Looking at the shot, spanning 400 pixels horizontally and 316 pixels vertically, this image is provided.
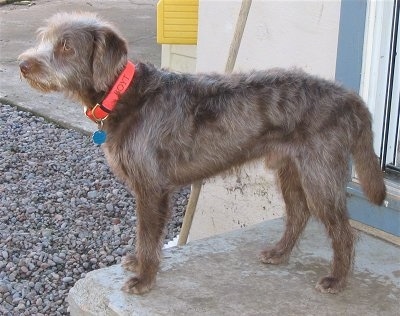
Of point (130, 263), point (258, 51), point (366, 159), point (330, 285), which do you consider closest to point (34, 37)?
point (258, 51)

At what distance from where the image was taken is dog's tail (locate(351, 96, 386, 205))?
3.63 m

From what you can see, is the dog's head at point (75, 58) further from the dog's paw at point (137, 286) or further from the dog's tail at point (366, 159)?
the dog's tail at point (366, 159)

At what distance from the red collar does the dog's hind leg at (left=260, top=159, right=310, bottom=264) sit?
3.08ft

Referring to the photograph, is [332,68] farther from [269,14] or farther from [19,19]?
[19,19]

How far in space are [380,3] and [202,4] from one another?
1425 millimetres

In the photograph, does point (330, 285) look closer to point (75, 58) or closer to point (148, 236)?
point (148, 236)

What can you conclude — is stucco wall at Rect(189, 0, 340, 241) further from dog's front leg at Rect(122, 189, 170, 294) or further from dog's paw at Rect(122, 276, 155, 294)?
dog's paw at Rect(122, 276, 155, 294)

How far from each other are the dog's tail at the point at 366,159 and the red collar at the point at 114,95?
1029 mm

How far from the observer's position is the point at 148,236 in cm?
356

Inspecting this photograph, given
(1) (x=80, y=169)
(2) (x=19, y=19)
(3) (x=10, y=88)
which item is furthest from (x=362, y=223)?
(2) (x=19, y=19)

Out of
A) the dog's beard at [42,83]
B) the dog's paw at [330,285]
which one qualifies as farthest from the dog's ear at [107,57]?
the dog's paw at [330,285]

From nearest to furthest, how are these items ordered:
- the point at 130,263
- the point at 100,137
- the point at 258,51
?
1. the point at 100,137
2. the point at 130,263
3. the point at 258,51

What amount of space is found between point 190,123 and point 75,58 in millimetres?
577

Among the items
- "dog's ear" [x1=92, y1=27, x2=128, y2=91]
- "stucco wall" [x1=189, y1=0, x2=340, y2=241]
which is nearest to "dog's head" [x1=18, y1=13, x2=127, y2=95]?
"dog's ear" [x1=92, y1=27, x2=128, y2=91]
